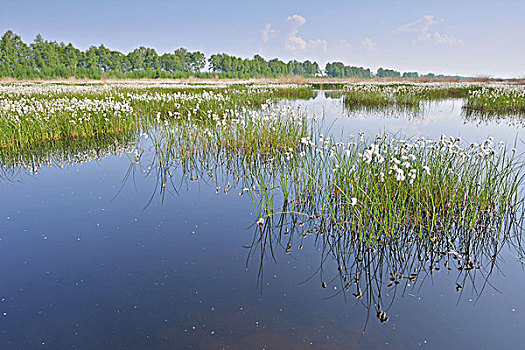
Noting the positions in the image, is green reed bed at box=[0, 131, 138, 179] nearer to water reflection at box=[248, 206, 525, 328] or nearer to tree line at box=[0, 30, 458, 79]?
water reflection at box=[248, 206, 525, 328]

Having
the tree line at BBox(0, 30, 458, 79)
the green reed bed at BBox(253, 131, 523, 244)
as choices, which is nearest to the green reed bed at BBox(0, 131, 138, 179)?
the green reed bed at BBox(253, 131, 523, 244)

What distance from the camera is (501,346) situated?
2.82 meters

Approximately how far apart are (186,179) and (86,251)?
11.1 feet

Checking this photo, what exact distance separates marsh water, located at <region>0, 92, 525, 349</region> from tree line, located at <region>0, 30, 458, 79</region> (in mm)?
52525

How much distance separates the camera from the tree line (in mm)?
62375

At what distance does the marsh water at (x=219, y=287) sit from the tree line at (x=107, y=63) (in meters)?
52.5

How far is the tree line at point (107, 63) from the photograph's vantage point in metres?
62.4

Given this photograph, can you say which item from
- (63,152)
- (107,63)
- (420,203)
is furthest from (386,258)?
(107,63)

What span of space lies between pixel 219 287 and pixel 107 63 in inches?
3704

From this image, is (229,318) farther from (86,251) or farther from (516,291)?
(516,291)

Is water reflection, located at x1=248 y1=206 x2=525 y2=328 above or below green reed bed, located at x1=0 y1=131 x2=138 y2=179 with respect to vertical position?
below

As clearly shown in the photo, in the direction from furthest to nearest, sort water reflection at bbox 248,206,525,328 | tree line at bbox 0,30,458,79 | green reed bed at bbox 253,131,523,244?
1. tree line at bbox 0,30,458,79
2. green reed bed at bbox 253,131,523,244
3. water reflection at bbox 248,206,525,328

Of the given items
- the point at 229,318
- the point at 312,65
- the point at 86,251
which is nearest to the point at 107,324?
the point at 229,318

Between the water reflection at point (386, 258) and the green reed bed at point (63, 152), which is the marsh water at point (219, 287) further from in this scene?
the green reed bed at point (63, 152)
